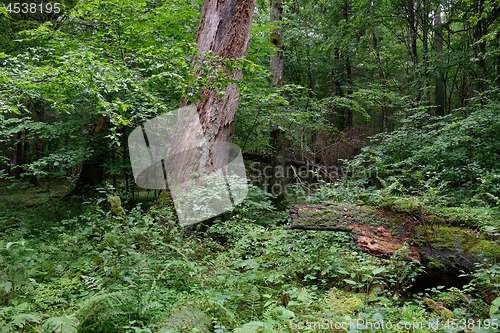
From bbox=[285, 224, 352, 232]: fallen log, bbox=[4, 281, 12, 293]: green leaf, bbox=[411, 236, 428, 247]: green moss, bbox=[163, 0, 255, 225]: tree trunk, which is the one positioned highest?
bbox=[163, 0, 255, 225]: tree trunk

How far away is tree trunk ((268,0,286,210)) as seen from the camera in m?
7.77

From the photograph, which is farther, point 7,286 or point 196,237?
point 196,237

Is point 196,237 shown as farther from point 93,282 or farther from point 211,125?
point 211,125

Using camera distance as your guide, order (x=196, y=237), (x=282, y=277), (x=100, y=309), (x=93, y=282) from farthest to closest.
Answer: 1. (x=196, y=237)
2. (x=282, y=277)
3. (x=93, y=282)
4. (x=100, y=309)

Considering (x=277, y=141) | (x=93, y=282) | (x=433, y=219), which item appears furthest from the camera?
(x=277, y=141)

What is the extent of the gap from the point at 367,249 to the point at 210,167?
10.7 ft

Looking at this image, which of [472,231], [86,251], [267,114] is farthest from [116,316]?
[267,114]

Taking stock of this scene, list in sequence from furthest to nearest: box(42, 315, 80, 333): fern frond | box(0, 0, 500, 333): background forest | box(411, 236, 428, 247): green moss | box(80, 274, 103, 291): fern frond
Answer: box(411, 236, 428, 247): green moss, box(80, 274, 103, 291): fern frond, box(0, 0, 500, 333): background forest, box(42, 315, 80, 333): fern frond

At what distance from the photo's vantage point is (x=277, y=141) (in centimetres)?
780

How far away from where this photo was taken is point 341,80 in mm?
15828

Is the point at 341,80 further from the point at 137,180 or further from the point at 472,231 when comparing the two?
the point at 472,231

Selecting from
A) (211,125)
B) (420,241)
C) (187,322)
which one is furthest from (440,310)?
(211,125)

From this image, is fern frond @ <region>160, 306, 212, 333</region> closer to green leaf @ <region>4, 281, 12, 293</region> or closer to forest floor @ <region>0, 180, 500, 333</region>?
forest floor @ <region>0, 180, 500, 333</region>

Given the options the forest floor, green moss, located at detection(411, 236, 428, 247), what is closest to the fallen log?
the forest floor
